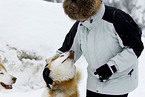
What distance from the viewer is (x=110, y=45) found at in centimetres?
132

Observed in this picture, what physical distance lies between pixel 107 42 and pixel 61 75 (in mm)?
544

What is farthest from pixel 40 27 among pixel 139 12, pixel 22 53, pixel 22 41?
pixel 139 12

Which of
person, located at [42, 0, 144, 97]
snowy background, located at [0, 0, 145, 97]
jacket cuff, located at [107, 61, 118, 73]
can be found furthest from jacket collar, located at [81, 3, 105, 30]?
snowy background, located at [0, 0, 145, 97]

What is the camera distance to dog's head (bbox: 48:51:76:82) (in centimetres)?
153

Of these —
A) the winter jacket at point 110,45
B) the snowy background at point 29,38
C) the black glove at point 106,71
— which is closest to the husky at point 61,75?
the winter jacket at point 110,45

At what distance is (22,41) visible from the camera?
479 cm

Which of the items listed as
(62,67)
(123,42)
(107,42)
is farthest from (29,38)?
(123,42)

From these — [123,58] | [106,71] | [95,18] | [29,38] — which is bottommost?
[29,38]

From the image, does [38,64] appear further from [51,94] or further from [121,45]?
[121,45]

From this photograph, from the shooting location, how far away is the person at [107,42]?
120 cm

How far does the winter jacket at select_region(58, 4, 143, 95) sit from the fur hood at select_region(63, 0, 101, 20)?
107 millimetres

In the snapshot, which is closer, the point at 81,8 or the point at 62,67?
the point at 81,8

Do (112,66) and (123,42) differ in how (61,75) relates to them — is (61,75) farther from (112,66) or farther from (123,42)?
(123,42)

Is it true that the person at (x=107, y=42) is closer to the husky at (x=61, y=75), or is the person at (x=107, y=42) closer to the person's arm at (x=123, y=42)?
the person's arm at (x=123, y=42)
